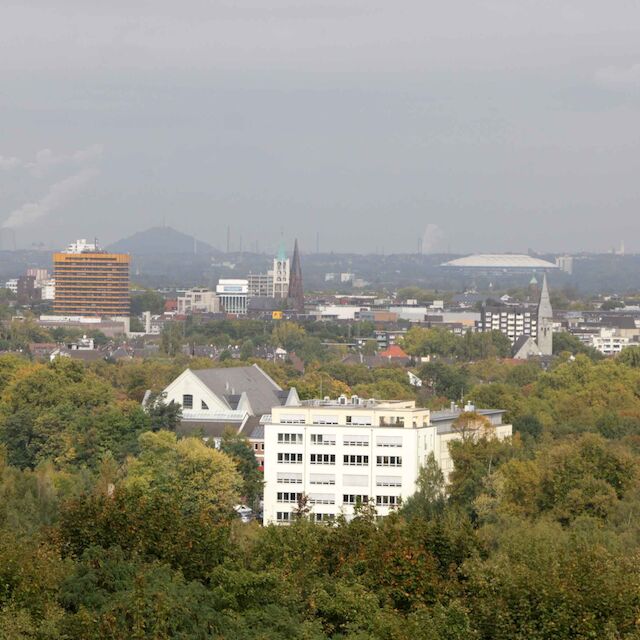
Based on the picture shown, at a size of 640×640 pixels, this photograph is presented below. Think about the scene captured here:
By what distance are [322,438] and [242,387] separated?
60.0 feet

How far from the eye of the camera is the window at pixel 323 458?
59406 mm

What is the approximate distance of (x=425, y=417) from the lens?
201ft

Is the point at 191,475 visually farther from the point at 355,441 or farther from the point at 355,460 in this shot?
the point at 355,441

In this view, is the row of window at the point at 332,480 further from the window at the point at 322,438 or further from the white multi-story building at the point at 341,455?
the window at the point at 322,438

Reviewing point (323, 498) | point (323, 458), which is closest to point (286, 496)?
point (323, 498)

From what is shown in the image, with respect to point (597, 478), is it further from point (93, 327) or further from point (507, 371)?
point (93, 327)

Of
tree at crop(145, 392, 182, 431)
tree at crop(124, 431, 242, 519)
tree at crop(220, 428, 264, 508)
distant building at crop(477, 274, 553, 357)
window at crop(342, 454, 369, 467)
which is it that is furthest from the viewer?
distant building at crop(477, 274, 553, 357)

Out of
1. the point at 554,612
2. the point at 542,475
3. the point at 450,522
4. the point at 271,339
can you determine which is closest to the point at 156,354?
the point at 271,339

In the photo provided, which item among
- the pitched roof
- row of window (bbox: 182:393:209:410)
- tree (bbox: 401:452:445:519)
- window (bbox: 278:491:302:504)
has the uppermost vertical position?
row of window (bbox: 182:393:209:410)

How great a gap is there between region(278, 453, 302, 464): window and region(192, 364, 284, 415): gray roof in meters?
15.1

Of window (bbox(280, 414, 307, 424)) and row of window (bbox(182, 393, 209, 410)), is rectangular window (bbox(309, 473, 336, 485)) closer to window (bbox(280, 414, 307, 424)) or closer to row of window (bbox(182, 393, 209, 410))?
window (bbox(280, 414, 307, 424))

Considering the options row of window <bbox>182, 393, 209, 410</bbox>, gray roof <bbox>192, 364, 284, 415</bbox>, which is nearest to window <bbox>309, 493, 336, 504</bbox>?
gray roof <bbox>192, 364, 284, 415</bbox>

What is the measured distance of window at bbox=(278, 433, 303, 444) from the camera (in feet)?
197

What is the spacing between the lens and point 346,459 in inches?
2335
